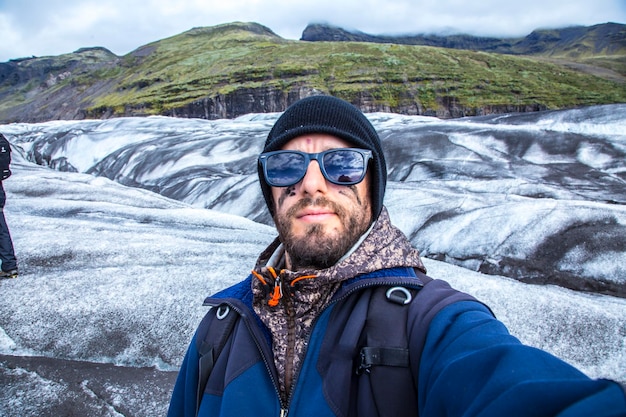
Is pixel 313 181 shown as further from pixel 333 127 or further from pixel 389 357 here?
pixel 389 357

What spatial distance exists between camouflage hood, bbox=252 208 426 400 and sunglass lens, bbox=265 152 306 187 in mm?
419

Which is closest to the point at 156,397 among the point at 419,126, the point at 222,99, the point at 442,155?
the point at 442,155

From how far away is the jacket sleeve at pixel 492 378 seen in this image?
2.38 ft

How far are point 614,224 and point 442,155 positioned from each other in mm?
5962

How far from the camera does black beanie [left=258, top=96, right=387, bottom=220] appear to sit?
1912 mm

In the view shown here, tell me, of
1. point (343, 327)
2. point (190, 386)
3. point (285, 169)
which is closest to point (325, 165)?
point (285, 169)

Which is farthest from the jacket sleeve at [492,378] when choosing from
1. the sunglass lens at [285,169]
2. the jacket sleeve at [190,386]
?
the jacket sleeve at [190,386]

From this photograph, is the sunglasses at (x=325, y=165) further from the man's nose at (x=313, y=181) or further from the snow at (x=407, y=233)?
the snow at (x=407, y=233)

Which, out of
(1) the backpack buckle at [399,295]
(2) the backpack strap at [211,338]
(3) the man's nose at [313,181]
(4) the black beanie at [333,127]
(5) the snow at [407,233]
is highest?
(4) the black beanie at [333,127]

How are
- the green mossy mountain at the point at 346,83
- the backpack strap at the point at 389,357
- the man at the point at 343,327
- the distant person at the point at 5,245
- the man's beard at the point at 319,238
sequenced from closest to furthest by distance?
the man at the point at 343,327, the backpack strap at the point at 389,357, the man's beard at the point at 319,238, the distant person at the point at 5,245, the green mossy mountain at the point at 346,83

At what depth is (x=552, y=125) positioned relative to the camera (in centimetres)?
1241

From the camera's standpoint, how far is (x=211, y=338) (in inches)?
66.4

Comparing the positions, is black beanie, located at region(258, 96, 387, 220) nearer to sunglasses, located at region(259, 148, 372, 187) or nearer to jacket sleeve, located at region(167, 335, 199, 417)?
sunglasses, located at region(259, 148, 372, 187)

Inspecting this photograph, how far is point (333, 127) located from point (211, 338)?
1087 mm
